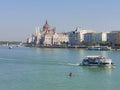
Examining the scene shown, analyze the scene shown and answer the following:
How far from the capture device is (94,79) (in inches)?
653

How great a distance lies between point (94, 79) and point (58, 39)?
78.2m

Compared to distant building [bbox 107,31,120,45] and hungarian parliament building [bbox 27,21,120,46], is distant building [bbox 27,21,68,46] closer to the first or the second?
hungarian parliament building [bbox 27,21,120,46]

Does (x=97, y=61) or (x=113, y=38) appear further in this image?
(x=113, y=38)

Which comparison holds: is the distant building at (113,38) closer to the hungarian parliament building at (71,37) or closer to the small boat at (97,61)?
the hungarian parliament building at (71,37)

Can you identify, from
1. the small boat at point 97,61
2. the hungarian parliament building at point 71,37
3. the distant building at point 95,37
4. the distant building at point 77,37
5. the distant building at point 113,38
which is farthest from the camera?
the distant building at point 77,37

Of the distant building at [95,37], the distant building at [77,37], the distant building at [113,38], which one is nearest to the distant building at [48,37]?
the distant building at [77,37]

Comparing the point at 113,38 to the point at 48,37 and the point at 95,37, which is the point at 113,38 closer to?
the point at 95,37

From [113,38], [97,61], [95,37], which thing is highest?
[95,37]

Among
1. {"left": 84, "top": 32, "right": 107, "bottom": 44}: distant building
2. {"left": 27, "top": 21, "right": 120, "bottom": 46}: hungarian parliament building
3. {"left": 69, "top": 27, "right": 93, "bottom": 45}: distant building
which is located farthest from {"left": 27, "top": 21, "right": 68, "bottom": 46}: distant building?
{"left": 84, "top": 32, "right": 107, "bottom": 44}: distant building

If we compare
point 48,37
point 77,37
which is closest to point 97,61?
point 77,37

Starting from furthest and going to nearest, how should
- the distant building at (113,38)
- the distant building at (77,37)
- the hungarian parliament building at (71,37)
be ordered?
1. the distant building at (77,37)
2. the hungarian parliament building at (71,37)
3. the distant building at (113,38)

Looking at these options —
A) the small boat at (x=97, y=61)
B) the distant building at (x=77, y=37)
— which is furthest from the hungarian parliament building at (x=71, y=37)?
the small boat at (x=97, y=61)

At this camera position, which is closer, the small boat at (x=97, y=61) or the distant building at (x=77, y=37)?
the small boat at (x=97, y=61)

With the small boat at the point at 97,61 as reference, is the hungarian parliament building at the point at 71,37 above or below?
above
